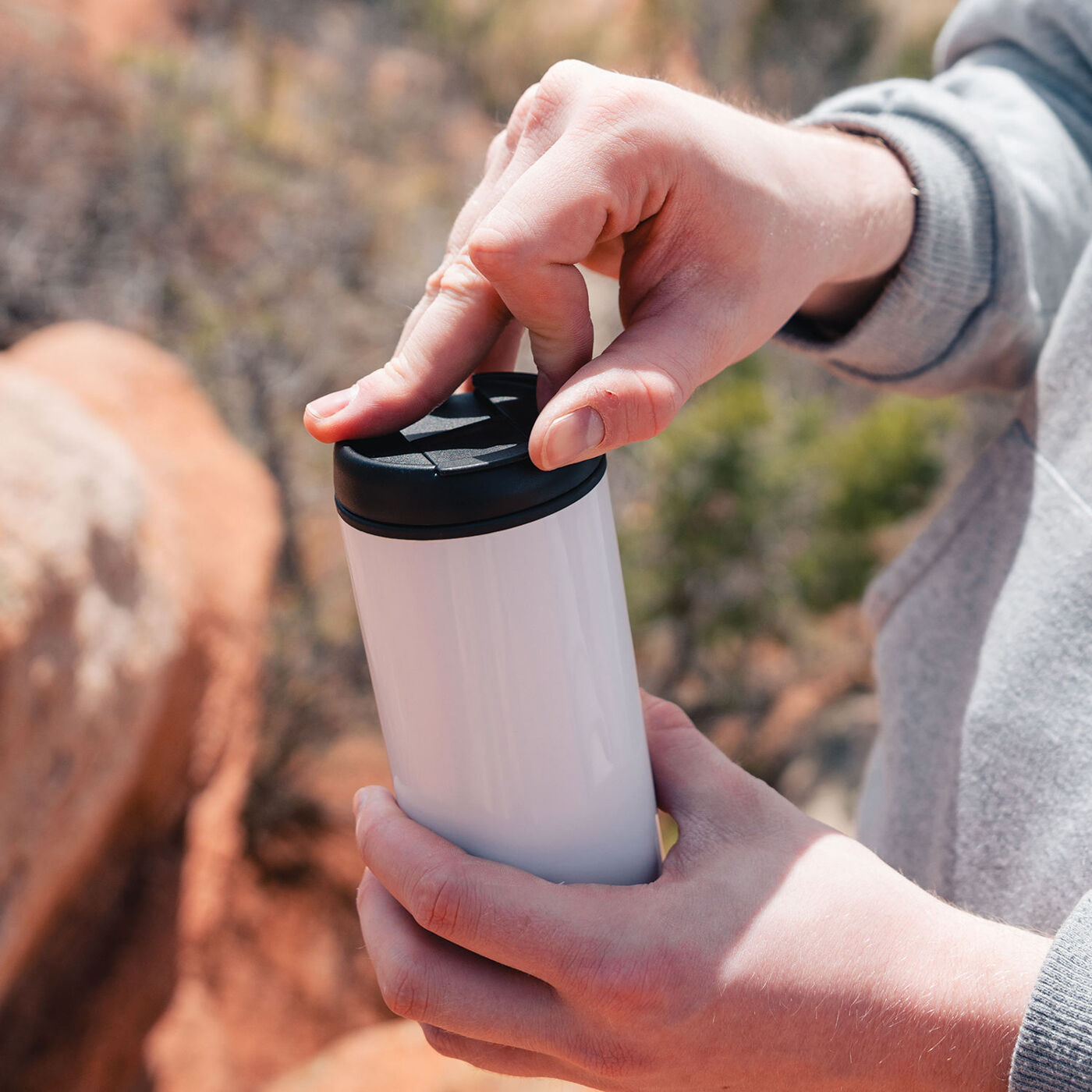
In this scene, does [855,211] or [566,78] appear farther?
[855,211]

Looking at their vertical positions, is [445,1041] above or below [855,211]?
below

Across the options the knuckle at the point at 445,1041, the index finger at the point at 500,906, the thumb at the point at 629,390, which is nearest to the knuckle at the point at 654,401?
the thumb at the point at 629,390

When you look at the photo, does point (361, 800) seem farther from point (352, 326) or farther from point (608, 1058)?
point (352, 326)

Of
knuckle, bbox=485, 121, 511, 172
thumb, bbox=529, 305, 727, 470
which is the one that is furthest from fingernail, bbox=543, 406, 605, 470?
knuckle, bbox=485, 121, 511, 172

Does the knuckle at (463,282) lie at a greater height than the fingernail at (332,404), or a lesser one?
greater

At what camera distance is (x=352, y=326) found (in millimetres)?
4219

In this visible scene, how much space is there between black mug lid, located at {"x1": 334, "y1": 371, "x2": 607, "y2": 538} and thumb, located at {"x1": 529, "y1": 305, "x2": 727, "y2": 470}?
16mm

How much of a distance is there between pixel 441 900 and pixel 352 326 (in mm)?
3965

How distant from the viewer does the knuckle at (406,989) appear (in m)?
0.57

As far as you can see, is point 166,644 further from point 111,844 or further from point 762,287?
point 762,287

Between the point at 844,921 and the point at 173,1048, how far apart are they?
2.10m

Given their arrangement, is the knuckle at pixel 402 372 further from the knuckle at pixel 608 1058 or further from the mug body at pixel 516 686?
the knuckle at pixel 608 1058

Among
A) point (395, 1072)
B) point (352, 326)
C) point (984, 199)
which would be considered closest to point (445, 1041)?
point (984, 199)

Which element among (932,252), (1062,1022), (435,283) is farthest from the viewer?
(932,252)
